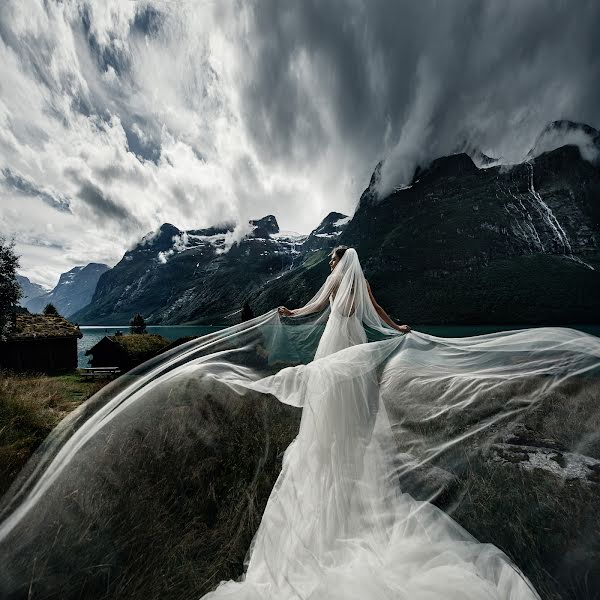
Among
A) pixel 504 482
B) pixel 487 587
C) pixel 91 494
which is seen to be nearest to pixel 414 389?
pixel 504 482

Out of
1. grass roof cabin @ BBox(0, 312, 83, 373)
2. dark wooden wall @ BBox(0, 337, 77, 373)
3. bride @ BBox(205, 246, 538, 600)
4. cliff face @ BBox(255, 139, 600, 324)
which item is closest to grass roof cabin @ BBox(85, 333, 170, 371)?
dark wooden wall @ BBox(0, 337, 77, 373)

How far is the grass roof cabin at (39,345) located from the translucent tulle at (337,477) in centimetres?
2790

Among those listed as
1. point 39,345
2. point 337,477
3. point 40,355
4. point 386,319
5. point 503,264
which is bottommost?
point 337,477

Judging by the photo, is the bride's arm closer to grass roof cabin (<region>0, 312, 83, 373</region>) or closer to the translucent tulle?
the translucent tulle

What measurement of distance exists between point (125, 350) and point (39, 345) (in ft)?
22.8

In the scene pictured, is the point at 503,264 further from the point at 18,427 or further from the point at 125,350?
the point at 18,427

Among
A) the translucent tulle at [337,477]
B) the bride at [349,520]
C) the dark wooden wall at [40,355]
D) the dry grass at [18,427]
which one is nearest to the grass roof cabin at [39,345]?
the dark wooden wall at [40,355]

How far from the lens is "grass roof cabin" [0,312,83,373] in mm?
25031

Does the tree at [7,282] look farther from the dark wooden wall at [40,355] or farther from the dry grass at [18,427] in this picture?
the dry grass at [18,427]

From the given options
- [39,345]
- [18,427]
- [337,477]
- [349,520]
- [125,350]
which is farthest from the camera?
[125,350]

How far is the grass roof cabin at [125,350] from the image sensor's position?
30.2 metres

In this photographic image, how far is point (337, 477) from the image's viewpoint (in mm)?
3557

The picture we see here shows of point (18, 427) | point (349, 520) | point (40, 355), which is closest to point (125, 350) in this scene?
point (40, 355)

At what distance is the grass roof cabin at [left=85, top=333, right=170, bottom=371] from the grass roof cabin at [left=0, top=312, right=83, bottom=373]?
7.05ft
